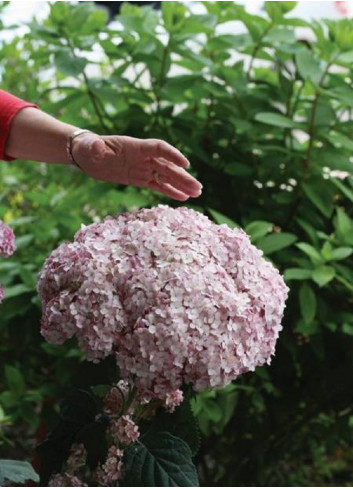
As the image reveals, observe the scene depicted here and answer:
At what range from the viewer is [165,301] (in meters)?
1.28

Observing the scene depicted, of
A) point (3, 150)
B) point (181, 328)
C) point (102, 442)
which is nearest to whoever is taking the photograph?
point (181, 328)

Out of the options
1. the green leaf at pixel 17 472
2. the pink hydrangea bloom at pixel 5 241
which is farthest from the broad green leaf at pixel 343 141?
the green leaf at pixel 17 472

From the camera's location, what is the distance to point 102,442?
4.66 ft

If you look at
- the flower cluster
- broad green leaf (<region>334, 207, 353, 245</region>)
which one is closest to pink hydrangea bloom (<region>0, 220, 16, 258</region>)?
the flower cluster

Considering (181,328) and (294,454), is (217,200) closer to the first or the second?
(294,454)

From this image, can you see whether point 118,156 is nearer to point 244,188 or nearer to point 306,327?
point 306,327

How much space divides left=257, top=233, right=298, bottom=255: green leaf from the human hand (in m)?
0.69

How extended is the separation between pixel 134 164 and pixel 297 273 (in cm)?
79

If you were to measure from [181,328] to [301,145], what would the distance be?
1.30m

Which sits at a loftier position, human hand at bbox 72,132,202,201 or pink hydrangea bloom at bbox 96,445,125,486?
human hand at bbox 72,132,202,201

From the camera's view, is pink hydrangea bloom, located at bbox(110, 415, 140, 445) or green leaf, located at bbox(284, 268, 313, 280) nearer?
Result: pink hydrangea bloom, located at bbox(110, 415, 140, 445)

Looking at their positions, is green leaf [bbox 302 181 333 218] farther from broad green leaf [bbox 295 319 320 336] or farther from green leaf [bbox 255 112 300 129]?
broad green leaf [bbox 295 319 320 336]

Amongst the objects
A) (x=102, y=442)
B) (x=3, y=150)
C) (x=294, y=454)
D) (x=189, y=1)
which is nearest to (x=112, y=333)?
(x=102, y=442)

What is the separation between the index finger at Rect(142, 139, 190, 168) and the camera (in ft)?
4.61
